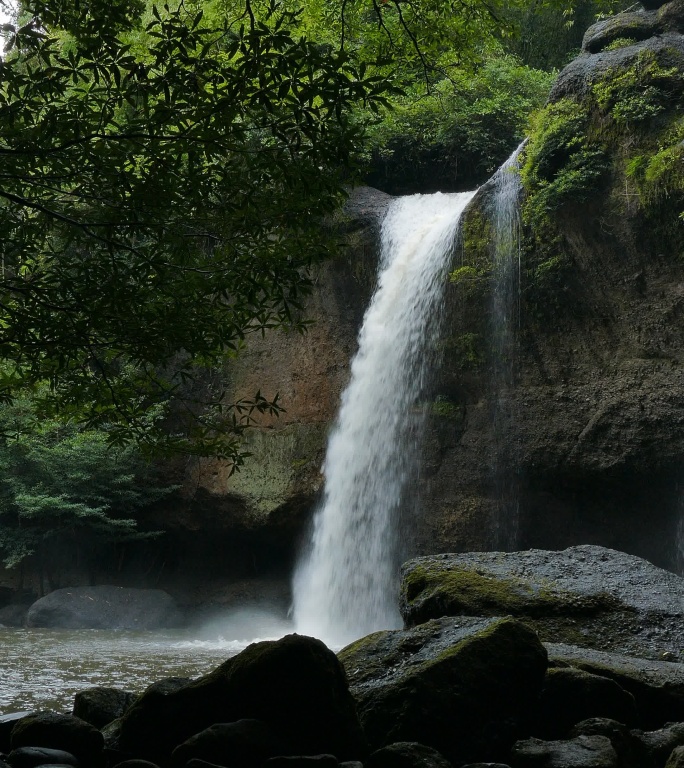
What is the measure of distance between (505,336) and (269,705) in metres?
9.91

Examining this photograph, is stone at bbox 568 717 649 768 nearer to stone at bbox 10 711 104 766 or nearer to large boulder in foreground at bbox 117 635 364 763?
large boulder in foreground at bbox 117 635 364 763

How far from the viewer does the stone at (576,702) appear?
428 centimetres

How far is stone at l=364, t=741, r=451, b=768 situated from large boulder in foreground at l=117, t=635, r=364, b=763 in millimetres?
152

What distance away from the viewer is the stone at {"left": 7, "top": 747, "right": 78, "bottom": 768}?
12.4ft

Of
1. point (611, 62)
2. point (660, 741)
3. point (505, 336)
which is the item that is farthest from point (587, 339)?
point (660, 741)

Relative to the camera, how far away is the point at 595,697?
4340mm

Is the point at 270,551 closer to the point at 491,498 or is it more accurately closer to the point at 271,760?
the point at 491,498

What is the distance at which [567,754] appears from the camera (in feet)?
12.3

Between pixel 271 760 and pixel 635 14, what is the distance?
13.9 meters

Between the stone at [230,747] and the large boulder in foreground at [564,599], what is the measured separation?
2.54m

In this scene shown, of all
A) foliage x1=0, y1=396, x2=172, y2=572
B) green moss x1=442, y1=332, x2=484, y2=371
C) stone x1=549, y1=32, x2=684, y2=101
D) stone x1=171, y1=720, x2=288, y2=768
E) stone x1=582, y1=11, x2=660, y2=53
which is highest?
stone x1=582, y1=11, x2=660, y2=53

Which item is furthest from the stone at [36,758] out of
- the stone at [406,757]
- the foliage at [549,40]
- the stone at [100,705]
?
the foliage at [549,40]

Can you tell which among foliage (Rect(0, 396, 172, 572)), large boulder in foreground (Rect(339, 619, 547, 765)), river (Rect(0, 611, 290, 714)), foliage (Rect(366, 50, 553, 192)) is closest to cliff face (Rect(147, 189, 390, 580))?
foliage (Rect(0, 396, 172, 572))

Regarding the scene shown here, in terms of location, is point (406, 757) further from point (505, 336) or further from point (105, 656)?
point (505, 336)
